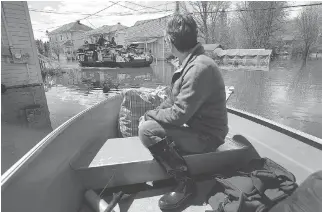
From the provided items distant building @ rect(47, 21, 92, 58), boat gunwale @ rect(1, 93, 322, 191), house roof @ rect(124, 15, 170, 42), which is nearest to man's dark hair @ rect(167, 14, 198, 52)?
boat gunwale @ rect(1, 93, 322, 191)

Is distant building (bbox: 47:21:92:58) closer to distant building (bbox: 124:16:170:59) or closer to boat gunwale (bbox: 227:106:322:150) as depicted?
distant building (bbox: 124:16:170:59)

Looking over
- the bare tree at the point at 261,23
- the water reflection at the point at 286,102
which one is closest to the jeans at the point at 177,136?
the water reflection at the point at 286,102

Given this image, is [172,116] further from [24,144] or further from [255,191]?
[24,144]

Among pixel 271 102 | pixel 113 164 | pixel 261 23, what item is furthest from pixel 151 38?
pixel 113 164

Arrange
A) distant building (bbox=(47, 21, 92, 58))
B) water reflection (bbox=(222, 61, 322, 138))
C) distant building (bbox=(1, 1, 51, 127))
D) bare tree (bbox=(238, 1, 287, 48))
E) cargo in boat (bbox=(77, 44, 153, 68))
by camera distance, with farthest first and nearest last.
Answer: distant building (bbox=(47, 21, 92, 58))
bare tree (bbox=(238, 1, 287, 48))
cargo in boat (bbox=(77, 44, 153, 68))
distant building (bbox=(1, 1, 51, 127))
water reflection (bbox=(222, 61, 322, 138))

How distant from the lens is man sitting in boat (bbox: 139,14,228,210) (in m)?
1.71

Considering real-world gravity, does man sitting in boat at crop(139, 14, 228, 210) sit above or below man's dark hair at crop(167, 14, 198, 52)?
below

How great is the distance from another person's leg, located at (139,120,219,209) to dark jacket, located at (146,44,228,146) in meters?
0.08

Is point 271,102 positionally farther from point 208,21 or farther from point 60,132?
point 208,21

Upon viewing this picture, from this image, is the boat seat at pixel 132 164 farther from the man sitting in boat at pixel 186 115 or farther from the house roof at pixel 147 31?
the house roof at pixel 147 31

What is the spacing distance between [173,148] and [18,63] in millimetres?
11309

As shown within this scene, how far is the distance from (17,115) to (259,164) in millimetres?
8446

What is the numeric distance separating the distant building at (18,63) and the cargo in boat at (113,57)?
1354cm

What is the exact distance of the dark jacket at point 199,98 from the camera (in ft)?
5.52
